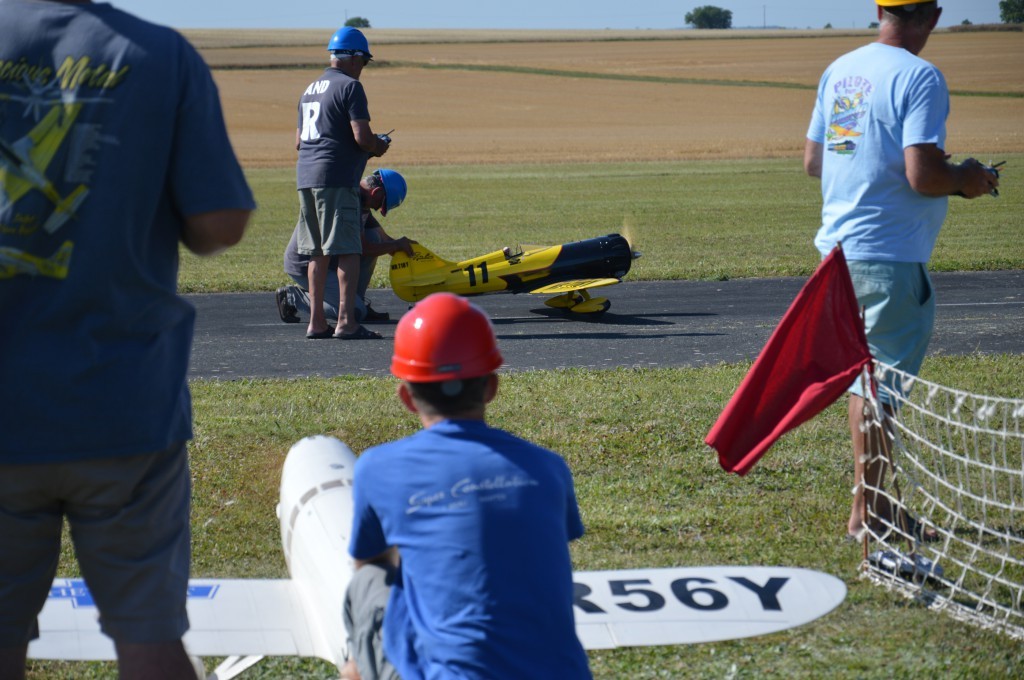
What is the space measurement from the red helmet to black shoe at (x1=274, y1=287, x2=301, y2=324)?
748 cm

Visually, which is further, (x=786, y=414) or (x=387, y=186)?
(x=387, y=186)

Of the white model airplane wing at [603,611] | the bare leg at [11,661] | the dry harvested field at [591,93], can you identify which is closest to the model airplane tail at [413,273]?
the white model airplane wing at [603,611]

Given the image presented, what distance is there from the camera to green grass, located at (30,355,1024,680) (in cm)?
351

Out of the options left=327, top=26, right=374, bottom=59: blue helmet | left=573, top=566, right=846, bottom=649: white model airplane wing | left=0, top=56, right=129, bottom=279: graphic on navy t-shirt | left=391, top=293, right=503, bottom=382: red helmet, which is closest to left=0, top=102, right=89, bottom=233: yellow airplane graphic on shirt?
left=0, top=56, right=129, bottom=279: graphic on navy t-shirt

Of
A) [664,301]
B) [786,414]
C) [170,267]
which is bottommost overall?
[664,301]

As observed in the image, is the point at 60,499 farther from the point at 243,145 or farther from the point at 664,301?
the point at 243,145

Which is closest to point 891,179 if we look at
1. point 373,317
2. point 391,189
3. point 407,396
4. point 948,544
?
point 948,544

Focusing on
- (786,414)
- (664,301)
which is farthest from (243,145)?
(786,414)

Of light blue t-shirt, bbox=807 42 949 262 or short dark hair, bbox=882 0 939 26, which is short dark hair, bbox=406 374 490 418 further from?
short dark hair, bbox=882 0 939 26

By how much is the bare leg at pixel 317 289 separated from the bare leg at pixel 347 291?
0.07 meters

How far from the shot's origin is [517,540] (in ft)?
7.68

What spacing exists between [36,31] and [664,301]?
9.01 meters

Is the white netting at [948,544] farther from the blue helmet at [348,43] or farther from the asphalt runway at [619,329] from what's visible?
the blue helmet at [348,43]

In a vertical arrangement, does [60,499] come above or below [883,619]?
above
